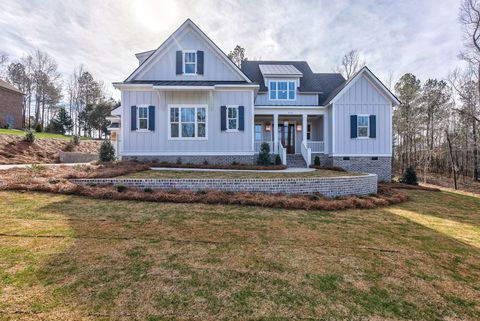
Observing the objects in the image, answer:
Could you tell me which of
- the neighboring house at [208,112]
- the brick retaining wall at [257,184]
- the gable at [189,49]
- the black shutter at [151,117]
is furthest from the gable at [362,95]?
the black shutter at [151,117]

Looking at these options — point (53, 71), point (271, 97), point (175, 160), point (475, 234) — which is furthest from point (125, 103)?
point (53, 71)

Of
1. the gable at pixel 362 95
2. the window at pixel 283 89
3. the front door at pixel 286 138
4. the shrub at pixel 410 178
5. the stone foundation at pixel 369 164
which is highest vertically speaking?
the window at pixel 283 89

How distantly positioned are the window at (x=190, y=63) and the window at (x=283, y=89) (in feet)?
18.9

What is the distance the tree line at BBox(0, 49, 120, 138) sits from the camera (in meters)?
35.3

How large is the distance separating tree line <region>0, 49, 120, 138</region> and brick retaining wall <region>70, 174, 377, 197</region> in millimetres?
32789

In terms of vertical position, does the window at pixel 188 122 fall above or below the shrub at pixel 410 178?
above

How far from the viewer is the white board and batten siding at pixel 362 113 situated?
48.4ft

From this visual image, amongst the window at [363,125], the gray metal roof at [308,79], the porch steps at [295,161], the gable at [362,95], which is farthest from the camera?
the gray metal roof at [308,79]

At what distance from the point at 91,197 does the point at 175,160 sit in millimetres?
6372

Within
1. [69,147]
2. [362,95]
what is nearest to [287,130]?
[362,95]

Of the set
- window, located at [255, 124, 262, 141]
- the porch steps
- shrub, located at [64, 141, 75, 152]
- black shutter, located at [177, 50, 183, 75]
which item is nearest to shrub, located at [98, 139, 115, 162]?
black shutter, located at [177, 50, 183, 75]

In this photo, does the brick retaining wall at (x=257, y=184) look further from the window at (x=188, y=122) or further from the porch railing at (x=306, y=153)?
the porch railing at (x=306, y=153)

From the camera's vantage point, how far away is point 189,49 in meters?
13.6

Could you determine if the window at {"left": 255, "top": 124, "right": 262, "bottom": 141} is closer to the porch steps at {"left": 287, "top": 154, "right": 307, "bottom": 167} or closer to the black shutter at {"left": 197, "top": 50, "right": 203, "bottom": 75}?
the porch steps at {"left": 287, "top": 154, "right": 307, "bottom": 167}
